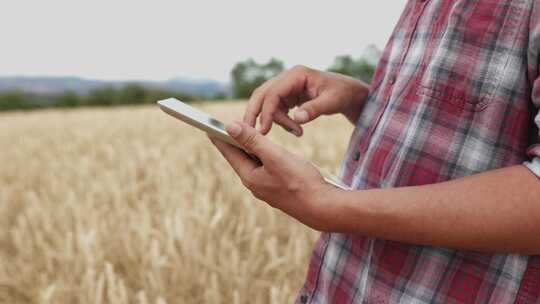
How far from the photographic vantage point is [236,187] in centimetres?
233

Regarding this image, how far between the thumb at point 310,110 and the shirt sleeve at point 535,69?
357mm

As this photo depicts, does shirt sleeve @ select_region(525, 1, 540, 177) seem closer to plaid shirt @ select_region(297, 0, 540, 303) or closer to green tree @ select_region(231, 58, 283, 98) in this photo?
plaid shirt @ select_region(297, 0, 540, 303)

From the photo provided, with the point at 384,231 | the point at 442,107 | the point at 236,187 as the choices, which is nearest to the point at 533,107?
the point at 442,107

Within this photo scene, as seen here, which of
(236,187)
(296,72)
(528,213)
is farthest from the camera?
(236,187)

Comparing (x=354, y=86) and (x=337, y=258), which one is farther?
(x=354, y=86)

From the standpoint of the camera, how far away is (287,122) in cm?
95

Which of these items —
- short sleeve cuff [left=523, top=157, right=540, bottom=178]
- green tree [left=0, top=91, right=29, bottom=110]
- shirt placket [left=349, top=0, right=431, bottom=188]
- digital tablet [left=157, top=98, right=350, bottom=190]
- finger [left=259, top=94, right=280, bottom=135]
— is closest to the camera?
short sleeve cuff [left=523, top=157, right=540, bottom=178]

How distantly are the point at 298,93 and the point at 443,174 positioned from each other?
1.19ft

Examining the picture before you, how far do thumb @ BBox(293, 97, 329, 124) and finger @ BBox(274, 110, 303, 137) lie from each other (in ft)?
0.13

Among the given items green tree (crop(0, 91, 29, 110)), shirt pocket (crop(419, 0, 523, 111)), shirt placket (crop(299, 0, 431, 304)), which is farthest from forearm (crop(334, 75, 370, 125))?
green tree (crop(0, 91, 29, 110))

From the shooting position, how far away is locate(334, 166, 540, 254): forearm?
1.87ft

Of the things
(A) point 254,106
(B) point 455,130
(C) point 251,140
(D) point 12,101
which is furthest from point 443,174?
(D) point 12,101

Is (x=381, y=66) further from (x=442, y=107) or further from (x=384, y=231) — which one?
(x=384, y=231)

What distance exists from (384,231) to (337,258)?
212 mm
